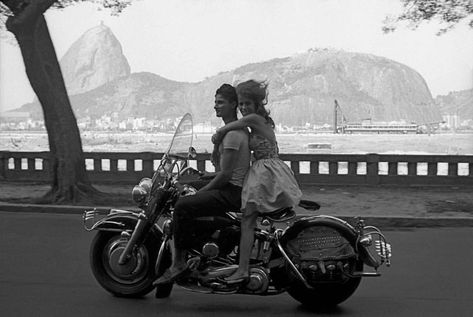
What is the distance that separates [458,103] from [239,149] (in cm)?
1355

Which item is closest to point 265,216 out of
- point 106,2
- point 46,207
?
point 46,207

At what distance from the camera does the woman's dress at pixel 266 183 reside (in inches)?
238

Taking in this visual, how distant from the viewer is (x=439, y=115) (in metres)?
19.1

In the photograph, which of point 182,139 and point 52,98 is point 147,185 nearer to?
point 182,139

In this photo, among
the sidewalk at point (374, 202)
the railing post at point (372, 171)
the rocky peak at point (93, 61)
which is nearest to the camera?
the sidewalk at point (374, 202)

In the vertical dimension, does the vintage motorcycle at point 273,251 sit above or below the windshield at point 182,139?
below

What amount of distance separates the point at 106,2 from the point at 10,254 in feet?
32.0

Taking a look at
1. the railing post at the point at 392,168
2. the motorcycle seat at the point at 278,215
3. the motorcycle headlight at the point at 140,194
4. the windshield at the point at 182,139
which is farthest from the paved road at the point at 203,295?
the railing post at the point at 392,168

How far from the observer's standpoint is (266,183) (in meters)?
6.10

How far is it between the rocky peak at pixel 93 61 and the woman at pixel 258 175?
13045 millimetres

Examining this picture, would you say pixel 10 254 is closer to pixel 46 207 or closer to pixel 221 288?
pixel 221 288

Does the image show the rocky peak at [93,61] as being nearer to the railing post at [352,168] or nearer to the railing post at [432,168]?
the railing post at [352,168]

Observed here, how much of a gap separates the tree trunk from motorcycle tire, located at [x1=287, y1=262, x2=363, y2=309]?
864cm

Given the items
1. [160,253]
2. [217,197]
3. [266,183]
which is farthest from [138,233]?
[266,183]
